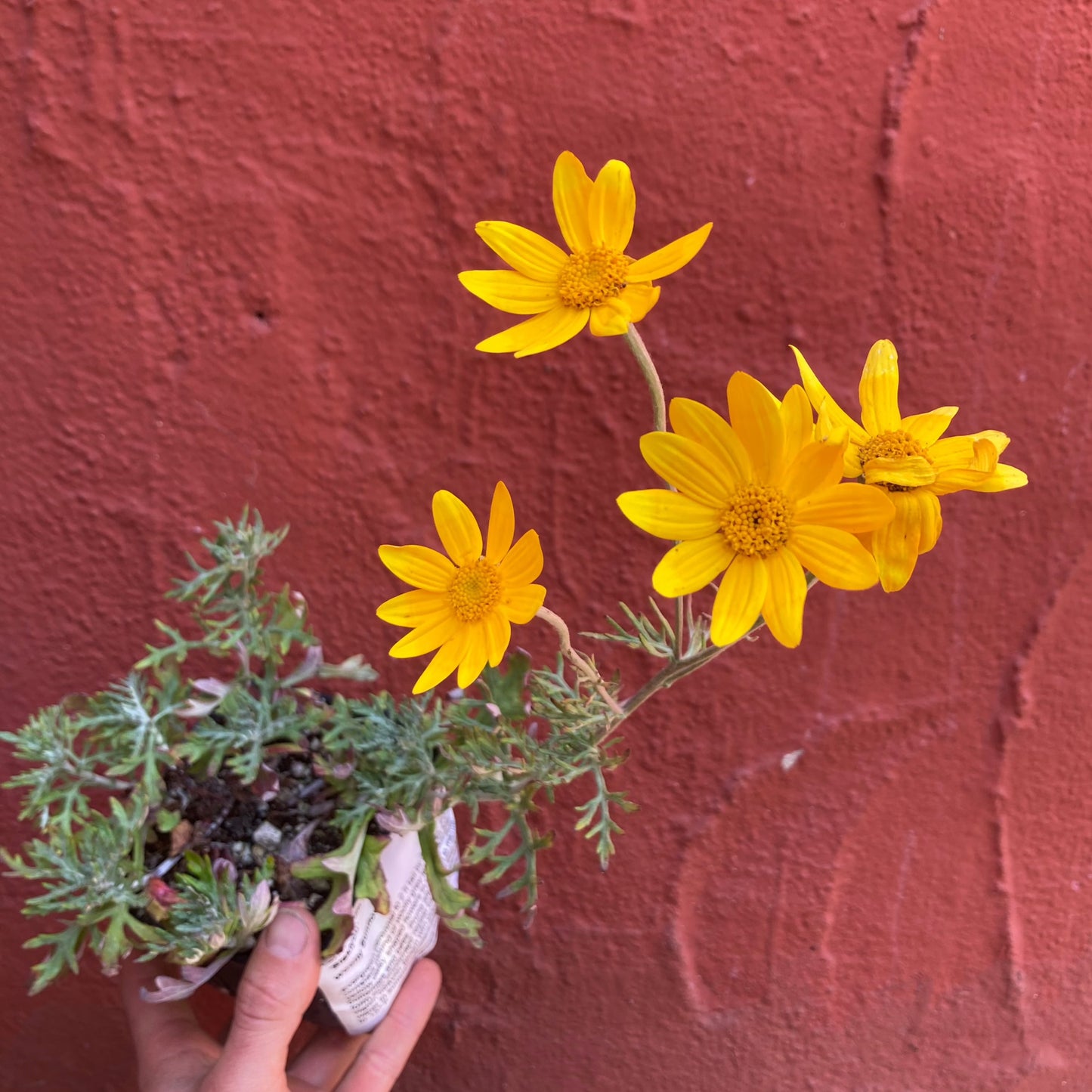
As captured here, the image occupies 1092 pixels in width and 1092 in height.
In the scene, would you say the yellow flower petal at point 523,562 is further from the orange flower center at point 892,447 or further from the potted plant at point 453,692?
the orange flower center at point 892,447

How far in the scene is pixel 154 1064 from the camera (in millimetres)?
777

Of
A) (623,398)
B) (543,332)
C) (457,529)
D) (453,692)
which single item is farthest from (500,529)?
(623,398)

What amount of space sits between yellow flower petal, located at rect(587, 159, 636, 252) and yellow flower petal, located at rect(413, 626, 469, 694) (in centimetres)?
27

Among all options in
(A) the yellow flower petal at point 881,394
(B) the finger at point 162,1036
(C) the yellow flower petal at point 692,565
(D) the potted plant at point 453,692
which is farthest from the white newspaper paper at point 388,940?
(A) the yellow flower petal at point 881,394

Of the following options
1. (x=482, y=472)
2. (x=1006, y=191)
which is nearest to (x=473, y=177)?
(x=482, y=472)

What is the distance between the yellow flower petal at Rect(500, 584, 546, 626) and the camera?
528 millimetres

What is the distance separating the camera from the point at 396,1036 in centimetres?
89

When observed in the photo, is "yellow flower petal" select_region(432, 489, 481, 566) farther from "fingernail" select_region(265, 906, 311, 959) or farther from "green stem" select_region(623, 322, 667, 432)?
"fingernail" select_region(265, 906, 311, 959)

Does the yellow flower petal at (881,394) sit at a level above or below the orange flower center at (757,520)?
above

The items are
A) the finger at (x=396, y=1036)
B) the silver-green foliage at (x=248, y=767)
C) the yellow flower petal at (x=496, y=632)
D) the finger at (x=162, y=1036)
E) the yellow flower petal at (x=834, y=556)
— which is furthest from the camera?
the finger at (x=396, y=1036)

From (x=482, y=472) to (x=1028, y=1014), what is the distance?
3.19 feet

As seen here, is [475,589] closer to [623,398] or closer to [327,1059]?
[623,398]

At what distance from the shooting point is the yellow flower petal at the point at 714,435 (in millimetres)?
478

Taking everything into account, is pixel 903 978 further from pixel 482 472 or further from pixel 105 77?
pixel 105 77
